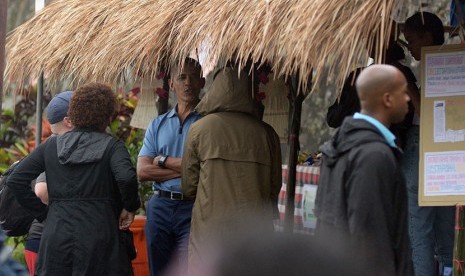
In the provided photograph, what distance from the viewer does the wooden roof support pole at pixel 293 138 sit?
8.43 metres

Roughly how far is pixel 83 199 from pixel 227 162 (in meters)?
1.00

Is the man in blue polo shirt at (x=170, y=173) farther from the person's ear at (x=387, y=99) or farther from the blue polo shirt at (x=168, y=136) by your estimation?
the person's ear at (x=387, y=99)

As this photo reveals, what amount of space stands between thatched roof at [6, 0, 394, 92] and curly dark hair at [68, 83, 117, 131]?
72cm

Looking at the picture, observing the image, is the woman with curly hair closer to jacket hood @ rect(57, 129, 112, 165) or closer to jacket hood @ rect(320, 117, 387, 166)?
jacket hood @ rect(57, 129, 112, 165)

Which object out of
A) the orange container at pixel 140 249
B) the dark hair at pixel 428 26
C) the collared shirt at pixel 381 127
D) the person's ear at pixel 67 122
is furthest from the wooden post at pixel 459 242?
the orange container at pixel 140 249

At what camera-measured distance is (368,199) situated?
187 inches

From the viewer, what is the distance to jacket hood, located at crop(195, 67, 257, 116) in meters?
7.15

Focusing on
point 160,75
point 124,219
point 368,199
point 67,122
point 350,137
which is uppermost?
point 160,75

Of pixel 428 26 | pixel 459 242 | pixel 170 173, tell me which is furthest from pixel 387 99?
pixel 170 173

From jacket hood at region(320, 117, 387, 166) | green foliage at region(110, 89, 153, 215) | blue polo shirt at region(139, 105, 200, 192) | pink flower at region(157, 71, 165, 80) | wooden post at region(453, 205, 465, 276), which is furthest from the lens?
green foliage at region(110, 89, 153, 215)

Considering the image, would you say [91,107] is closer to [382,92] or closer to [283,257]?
[382,92]

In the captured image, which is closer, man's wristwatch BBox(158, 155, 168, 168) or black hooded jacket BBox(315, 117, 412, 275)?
black hooded jacket BBox(315, 117, 412, 275)

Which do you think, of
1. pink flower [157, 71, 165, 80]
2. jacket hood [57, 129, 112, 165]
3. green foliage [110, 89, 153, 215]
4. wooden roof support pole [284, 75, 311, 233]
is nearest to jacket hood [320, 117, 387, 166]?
jacket hood [57, 129, 112, 165]

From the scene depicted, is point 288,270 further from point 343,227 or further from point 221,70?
point 221,70
